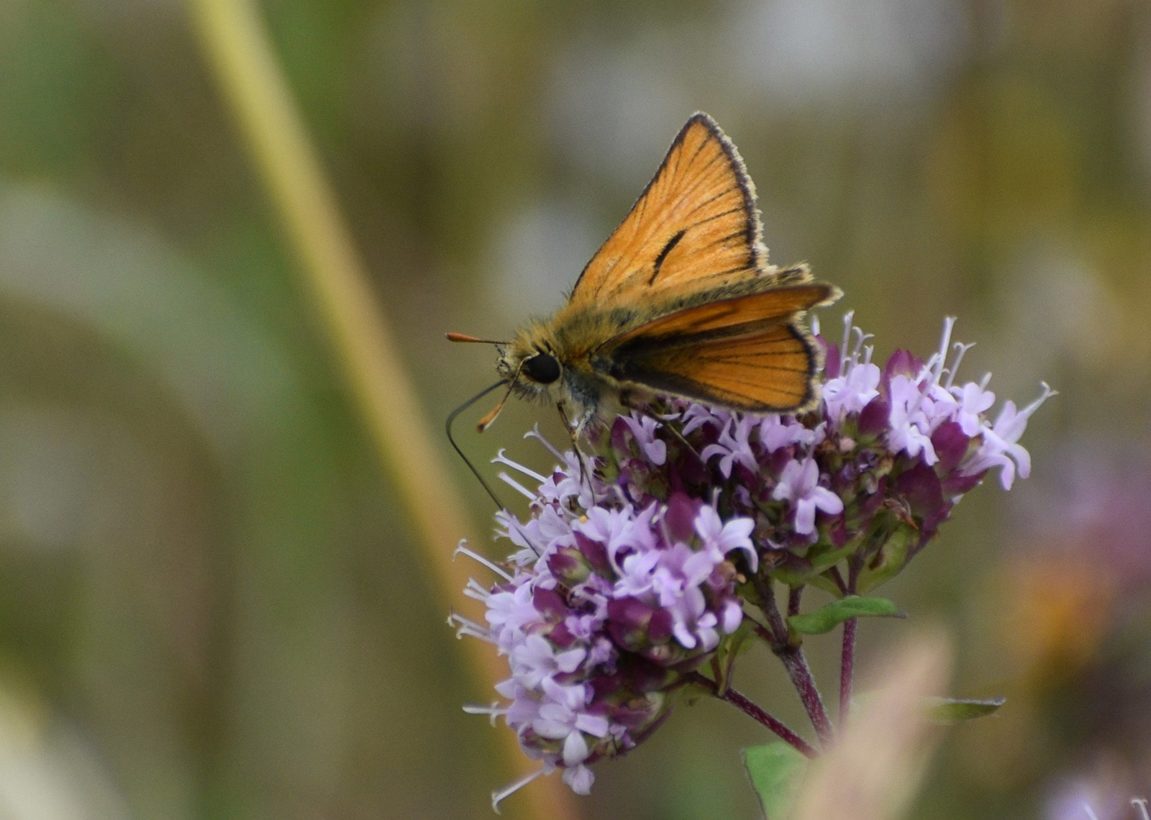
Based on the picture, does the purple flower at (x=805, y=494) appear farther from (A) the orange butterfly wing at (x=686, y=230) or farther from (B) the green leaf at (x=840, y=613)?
(A) the orange butterfly wing at (x=686, y=230)

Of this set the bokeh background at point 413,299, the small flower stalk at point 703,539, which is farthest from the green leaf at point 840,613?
the bokeh background at point 413,299

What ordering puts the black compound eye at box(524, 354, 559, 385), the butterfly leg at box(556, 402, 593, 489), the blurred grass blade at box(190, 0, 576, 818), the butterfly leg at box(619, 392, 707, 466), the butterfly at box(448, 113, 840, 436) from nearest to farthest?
the butterfly at box(448, 113, 840, 436), the butterfly leg at box(619, 392, 707, 466), the butterfly leg at box(556, 402, 593, 489), the black compound eye at box(524, 354, 559, 385), the blurred grass blade at box(190, 0, 576, 818)

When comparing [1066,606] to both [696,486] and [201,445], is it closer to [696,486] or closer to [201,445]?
[696,486]

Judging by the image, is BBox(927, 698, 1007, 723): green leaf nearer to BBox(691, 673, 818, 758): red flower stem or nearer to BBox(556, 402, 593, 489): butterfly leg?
BBox(691, 673, 818, 758): red flower stem

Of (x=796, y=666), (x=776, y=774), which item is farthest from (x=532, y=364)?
(x=776, y=774)

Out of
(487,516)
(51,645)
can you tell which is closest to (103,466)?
(51,645)

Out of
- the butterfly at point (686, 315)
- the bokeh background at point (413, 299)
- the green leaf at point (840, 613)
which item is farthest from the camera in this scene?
the bokeh background at point (413, 299)

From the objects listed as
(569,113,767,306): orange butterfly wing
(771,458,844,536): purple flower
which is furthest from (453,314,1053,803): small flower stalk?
(569,113,767,306): orange butterfly wing
